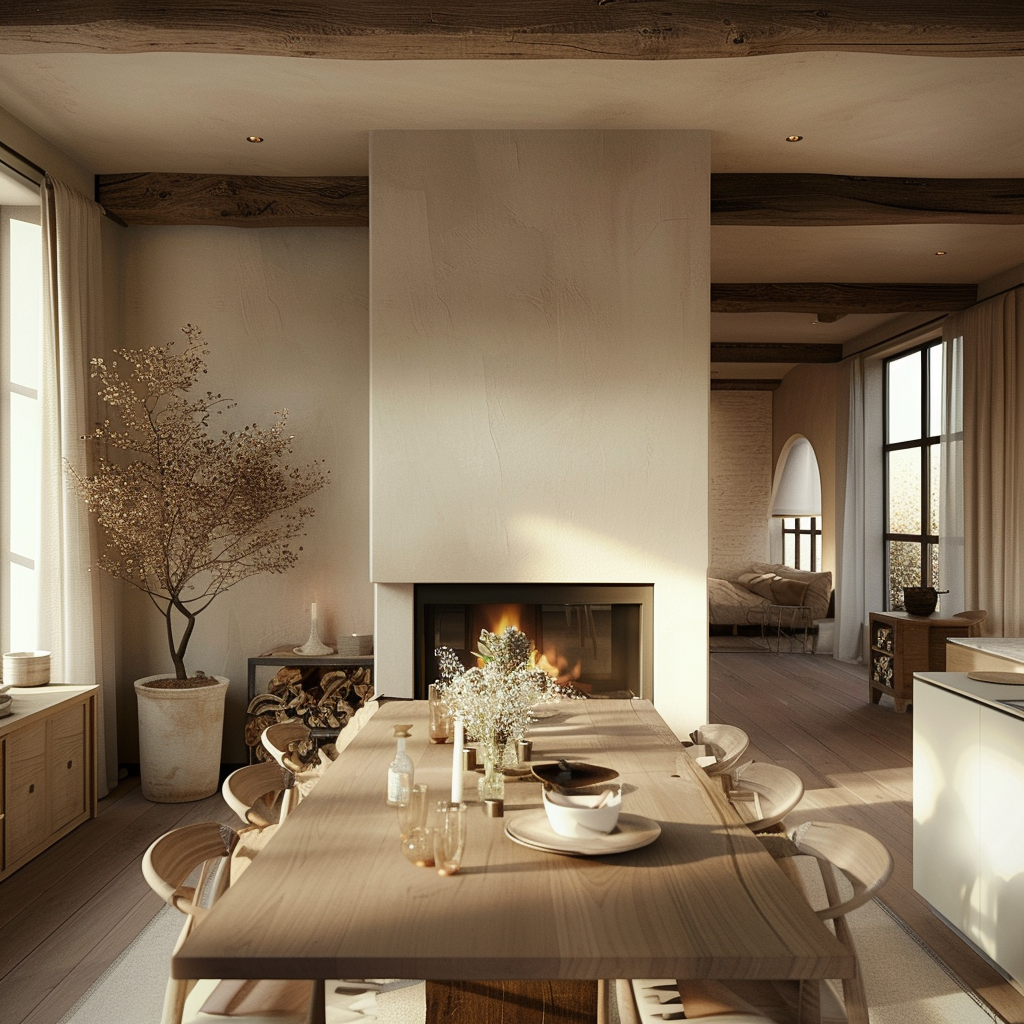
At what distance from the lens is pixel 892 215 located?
16.3 feet

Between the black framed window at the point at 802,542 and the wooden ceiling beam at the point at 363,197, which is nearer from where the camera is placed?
the wooden ceiling beam at the point at 363,197

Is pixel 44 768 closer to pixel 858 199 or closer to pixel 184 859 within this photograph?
pixel 184 859

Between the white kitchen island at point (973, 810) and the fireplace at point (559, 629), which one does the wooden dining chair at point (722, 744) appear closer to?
the white kitchen island at point (973, 810)

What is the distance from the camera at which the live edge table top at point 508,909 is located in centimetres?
142

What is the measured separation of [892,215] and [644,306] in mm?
1584

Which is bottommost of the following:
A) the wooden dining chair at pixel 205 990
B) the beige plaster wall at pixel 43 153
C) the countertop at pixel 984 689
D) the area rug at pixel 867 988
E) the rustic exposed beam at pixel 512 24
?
the area rug at pixel 867 988

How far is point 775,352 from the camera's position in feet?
32.3

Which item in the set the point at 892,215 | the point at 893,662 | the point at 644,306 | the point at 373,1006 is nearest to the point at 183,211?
the point at 644,306

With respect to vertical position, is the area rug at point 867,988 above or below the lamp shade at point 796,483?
below

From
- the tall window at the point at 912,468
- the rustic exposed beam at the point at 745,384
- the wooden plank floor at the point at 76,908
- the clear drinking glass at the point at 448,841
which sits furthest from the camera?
the rustic exposed beam at the point at 745,384

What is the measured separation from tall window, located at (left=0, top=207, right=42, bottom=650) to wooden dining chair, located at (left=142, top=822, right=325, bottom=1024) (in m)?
2.89

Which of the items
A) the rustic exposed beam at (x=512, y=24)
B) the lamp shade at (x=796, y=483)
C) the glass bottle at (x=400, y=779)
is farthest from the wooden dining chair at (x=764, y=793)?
the lamp shade at (x=796, y=483)

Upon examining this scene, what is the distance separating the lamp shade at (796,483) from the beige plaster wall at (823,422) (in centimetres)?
60

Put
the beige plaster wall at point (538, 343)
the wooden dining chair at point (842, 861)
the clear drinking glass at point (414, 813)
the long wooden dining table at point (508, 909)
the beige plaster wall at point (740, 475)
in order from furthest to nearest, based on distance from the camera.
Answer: the beige plaster wall at point (740, 475) → the beige plaster wall at point (538, 343) → the wooden dining chair at point (842, 861) → the clear drinking glass at point (414, 813) → the long wooden dining table at point (508, 909)
